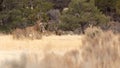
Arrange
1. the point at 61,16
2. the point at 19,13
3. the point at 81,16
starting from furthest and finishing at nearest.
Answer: the point at 61,16, the point at 81,16, the point at 19,13

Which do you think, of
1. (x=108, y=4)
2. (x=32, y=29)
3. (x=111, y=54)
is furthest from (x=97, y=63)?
(x=108, y=4)

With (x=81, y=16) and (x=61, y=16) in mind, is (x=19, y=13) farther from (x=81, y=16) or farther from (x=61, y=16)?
(x=81, y=16)

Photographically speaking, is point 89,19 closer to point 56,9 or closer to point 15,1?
point 15,1

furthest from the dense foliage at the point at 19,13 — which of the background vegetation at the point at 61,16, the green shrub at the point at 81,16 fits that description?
the green shrub at the point at 81,16

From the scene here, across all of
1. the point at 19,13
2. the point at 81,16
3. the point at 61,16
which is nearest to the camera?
the point at 19,13

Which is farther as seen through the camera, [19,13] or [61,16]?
[61,16]

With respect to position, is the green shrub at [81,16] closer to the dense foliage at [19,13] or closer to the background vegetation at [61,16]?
the background vegetation at [61,16]

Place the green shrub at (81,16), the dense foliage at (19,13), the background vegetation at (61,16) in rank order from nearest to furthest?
the dense foliage at (19,13), the background vegetation at (61,16), the green shrub at (81,16)

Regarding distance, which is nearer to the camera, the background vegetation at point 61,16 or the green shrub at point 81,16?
the background vegetation at point 61,16

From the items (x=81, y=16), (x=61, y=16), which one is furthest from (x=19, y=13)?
(x=81, y=16)

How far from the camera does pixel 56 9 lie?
150 feet

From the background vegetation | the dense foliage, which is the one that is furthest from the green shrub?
the dense foliage

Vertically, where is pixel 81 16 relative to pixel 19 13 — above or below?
below

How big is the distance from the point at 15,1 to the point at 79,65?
90.8 ft
